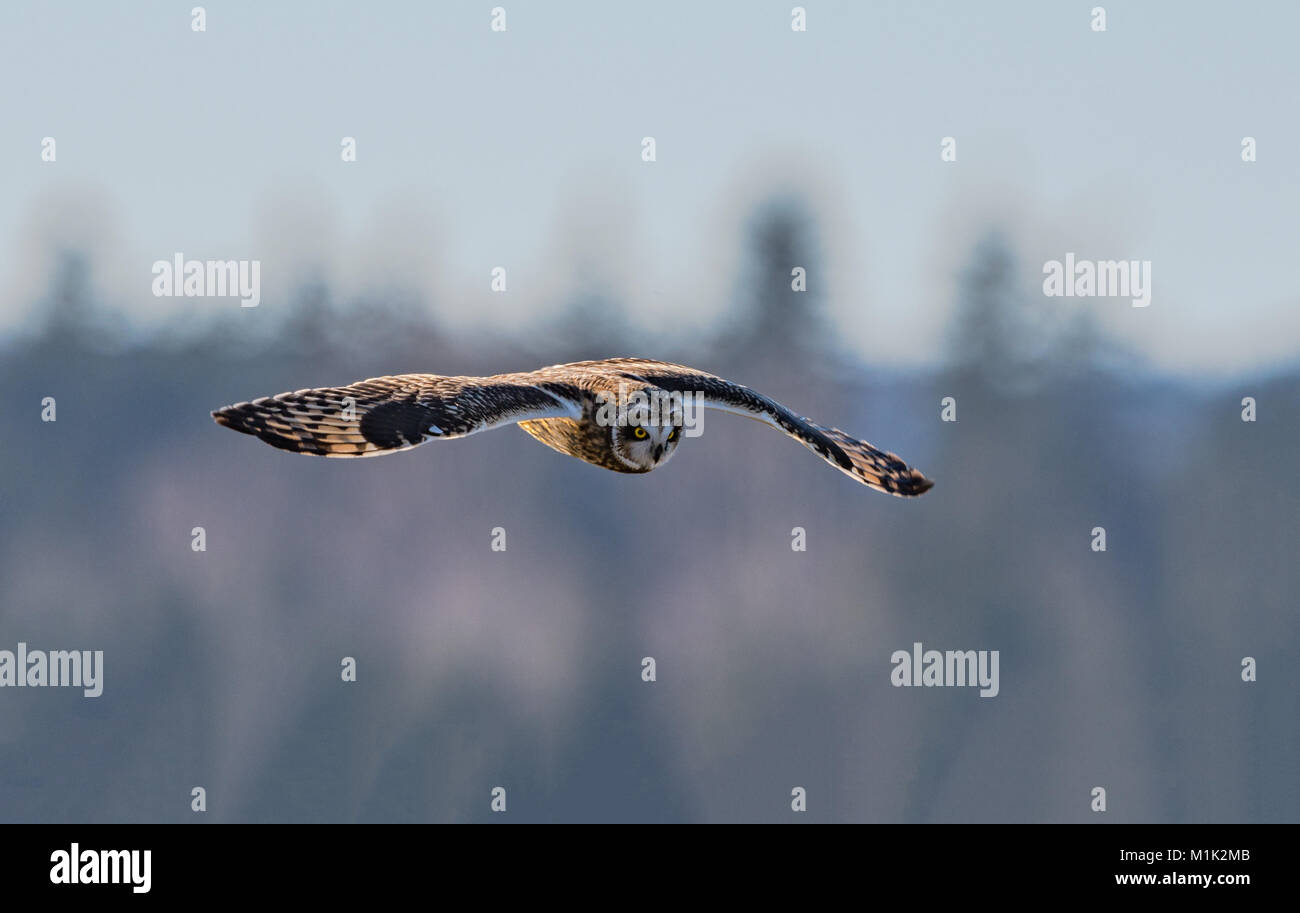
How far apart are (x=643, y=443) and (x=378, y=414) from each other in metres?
2.95

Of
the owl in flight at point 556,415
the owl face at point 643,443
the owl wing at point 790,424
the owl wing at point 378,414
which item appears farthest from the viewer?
the owl wing at point 790,424

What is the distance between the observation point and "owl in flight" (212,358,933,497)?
34.0ft

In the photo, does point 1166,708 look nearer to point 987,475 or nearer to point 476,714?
point 987,475

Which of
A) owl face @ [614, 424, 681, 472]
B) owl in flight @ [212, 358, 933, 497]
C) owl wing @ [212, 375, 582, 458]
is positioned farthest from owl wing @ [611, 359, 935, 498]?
owl wing @ [212, 375, 582, 458]

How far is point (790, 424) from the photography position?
1366 cm

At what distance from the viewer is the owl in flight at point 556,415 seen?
1036 cm

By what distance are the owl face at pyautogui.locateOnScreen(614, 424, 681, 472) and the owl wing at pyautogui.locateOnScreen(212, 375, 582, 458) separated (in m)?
1.16

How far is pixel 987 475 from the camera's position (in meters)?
69.4

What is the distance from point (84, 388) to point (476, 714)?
26.1m

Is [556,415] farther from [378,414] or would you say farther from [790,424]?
[790,424]

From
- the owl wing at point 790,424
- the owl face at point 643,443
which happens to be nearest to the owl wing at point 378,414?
the owl face at point 643,443

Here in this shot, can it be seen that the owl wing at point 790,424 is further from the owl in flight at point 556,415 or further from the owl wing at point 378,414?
the owl wing at point 378,414

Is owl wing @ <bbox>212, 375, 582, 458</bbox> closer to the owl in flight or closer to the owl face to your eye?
the owl in flight

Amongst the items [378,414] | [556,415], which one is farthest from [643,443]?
[378,414]
